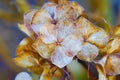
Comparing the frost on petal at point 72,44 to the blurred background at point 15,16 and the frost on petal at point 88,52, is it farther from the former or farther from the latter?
the blurred background at point 15,16

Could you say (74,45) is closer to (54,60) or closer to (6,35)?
(54,60)

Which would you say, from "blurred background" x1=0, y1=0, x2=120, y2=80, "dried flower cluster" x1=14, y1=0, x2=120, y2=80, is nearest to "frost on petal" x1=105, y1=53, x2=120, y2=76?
"dried flower cluster" x1=14, y1=0, x2=120, y2=80

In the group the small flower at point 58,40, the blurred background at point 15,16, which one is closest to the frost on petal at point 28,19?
the small flower at point 58,40

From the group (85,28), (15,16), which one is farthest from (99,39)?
(15,16)

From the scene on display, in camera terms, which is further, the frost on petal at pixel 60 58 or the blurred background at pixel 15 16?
the blurred background at pixel 15 16

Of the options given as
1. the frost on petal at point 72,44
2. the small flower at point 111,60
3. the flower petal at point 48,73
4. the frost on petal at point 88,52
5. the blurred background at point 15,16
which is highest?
the frost on petal at point 72,44

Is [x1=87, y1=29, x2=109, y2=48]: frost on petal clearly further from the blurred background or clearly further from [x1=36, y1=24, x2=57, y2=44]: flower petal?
the blurred background

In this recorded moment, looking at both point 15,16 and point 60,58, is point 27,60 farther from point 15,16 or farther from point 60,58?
point 15,16
